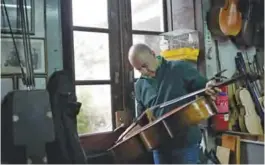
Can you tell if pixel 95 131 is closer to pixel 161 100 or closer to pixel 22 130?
pixel 161 100

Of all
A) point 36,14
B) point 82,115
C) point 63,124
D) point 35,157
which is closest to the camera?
point 35,157

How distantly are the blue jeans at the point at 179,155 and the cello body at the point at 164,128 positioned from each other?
0.13m

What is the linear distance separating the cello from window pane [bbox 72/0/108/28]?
90 cm

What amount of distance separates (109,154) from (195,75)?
0.88m

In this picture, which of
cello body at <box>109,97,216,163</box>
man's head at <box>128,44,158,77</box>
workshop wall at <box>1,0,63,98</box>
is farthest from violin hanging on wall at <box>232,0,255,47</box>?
workshop wall at <box>1,0,63,98</box>

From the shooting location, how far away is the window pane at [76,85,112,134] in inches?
94.7

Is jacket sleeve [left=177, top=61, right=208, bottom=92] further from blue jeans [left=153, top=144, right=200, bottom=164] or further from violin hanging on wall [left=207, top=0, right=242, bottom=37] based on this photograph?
violin hanging on wall [left=207, top=0, right=242, bottom=37]

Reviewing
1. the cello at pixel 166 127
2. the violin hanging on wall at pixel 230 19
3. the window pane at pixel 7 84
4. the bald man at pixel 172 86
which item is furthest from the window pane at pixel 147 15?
the window pane at pixel 7 84

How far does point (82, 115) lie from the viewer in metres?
2.40

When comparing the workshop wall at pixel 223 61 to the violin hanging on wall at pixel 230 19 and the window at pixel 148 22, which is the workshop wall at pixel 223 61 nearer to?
the violin hanging on wall at pixel 230 19

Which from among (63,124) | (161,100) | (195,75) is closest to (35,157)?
(63,124)

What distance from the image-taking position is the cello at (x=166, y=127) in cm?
183

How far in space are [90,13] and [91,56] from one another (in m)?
0.33

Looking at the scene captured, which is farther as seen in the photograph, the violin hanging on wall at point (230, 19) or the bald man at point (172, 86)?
the violin hanging on wall at point (230, 19)
